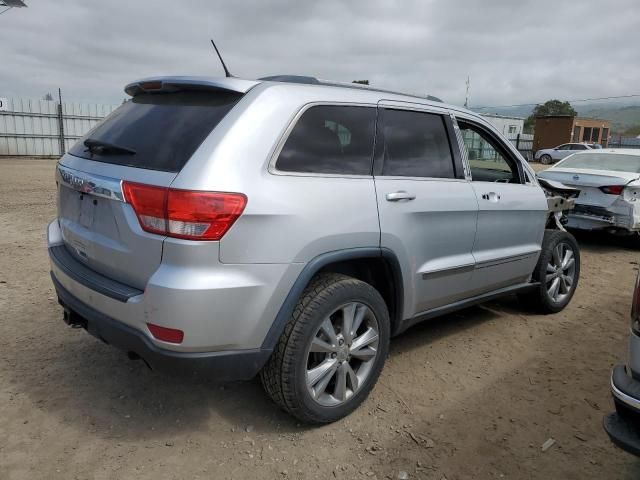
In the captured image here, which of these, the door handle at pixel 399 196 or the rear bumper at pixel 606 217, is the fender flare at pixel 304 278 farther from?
the rear bumper at pixel 606 217

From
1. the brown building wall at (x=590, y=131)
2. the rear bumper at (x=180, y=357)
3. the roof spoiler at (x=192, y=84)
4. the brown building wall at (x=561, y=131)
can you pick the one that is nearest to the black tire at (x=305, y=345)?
the rear bumper at (x=180, y=357)

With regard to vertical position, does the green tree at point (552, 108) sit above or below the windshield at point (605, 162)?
above

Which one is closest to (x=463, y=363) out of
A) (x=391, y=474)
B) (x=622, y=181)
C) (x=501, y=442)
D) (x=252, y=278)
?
(x=501, y=442)

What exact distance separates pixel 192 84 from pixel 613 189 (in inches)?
259

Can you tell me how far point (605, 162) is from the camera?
8.05m

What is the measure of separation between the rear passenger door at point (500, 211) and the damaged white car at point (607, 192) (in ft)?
11.6

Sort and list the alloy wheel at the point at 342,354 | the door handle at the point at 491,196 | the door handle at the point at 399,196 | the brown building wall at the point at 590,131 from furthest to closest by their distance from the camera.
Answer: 1. the brown building wall at the point at 590,131
2. the door handle at the point at 491,196
3. the door handle at the point at 399,196
4. the alloy wheel at the point at 342,354

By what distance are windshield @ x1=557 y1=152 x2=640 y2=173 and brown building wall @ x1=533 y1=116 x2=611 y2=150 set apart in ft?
124

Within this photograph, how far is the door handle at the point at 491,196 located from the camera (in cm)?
364

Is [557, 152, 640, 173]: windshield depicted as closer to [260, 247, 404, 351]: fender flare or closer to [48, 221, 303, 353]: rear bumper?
[260, 247, 404, 351]: fender flare

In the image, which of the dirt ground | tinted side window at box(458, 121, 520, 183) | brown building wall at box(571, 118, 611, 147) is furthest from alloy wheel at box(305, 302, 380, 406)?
brown building wall at box(571, 118, 611, 147)

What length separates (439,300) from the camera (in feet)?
11.2

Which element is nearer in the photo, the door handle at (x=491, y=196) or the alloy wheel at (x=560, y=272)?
the door handle at (x=491, y=196)

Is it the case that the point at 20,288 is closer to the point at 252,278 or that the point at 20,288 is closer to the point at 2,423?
the point at 2,423
